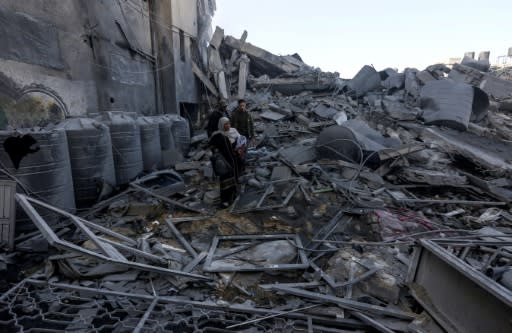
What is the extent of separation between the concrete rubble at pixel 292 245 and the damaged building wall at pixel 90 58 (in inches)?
79.0

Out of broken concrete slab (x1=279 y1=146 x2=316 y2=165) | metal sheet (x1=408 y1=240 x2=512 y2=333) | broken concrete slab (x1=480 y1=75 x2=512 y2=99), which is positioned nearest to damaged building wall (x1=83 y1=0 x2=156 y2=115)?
broken concrete slab (x1=279 y1=146 x2=316 y2=165)

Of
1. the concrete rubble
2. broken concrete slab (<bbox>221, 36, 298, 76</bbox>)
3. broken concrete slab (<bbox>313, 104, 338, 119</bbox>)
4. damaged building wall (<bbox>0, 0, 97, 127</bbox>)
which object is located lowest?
the concrete rubble

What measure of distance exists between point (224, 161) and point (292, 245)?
1.89 meters

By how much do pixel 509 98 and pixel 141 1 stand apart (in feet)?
52.8

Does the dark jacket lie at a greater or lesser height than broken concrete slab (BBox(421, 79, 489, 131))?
lesser

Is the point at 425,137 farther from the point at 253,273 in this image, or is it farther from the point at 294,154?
the point at 253,273

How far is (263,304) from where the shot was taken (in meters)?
2.91

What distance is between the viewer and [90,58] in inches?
247

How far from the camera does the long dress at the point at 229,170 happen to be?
4.82 m

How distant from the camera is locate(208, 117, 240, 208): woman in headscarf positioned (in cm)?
481

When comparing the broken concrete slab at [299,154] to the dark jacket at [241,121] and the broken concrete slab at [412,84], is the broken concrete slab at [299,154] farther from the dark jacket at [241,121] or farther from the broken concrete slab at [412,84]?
the broken concrete slab at [412,84]

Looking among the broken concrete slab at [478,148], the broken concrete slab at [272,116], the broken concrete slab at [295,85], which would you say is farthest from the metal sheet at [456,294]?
the broken concrete slab at [295,85]

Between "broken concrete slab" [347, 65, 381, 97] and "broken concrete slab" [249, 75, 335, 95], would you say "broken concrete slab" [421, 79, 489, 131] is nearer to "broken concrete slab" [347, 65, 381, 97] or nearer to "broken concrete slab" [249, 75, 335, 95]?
"broken concrete slab" [347, 65, 381, 97]

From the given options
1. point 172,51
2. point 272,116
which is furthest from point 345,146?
point 172,51
